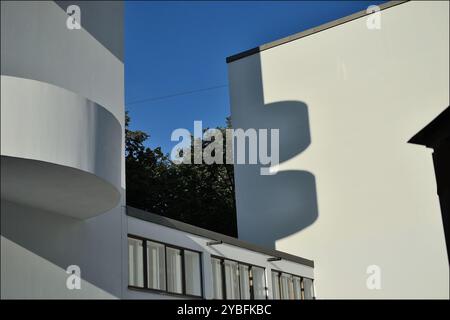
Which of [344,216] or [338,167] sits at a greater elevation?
[338,167]

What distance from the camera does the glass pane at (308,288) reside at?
69.9 feet

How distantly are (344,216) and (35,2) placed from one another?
15.7m

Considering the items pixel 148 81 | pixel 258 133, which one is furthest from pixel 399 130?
pixel 148 81

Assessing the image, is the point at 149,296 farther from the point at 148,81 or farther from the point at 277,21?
the point at 148,81

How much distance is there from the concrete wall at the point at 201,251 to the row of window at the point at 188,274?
14 cm

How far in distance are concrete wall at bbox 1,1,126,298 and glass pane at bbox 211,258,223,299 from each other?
3.95 meters

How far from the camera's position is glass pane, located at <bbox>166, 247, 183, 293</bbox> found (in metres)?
14.5

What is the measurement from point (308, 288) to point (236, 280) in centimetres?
536

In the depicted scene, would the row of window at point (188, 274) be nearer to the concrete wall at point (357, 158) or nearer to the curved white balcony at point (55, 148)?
the curved white balcony at point (55, 148)

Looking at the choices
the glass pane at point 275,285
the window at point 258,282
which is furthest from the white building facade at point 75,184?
the glass pane at point 275,285
